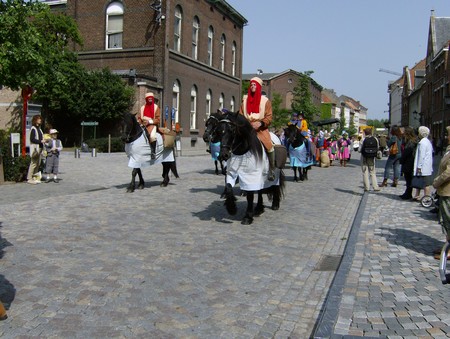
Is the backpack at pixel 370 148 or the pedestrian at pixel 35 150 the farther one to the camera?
the pedestrian at pixel 35 150

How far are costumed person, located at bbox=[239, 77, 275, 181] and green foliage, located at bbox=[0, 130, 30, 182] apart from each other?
7.66 metres

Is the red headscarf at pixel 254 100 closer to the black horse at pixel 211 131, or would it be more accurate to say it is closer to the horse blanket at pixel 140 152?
the black horse at pixel 211 131

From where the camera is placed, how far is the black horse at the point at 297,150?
54.2 feet

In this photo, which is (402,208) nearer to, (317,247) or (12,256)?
(317,247)

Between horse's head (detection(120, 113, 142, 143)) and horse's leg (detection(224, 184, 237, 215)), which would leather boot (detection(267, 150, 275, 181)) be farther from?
horse's head (detection(120, 113, 142, 143))

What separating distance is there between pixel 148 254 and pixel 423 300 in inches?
131

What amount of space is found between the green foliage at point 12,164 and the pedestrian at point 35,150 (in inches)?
7.6

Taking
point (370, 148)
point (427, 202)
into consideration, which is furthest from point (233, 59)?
point (427, 202)

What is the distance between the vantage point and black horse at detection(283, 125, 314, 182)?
16531mm

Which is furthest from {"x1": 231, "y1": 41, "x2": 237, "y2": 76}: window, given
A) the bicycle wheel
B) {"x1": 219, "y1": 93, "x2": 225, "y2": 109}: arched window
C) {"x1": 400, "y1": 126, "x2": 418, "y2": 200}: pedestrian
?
the bicycle wheel

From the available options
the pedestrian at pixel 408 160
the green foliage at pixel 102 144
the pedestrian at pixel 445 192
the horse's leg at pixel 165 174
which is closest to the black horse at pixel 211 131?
the horse's leg at pixel 165 174

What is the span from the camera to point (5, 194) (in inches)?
456

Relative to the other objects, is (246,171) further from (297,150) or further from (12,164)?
(297,150)

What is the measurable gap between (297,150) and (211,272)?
11.4 meters
